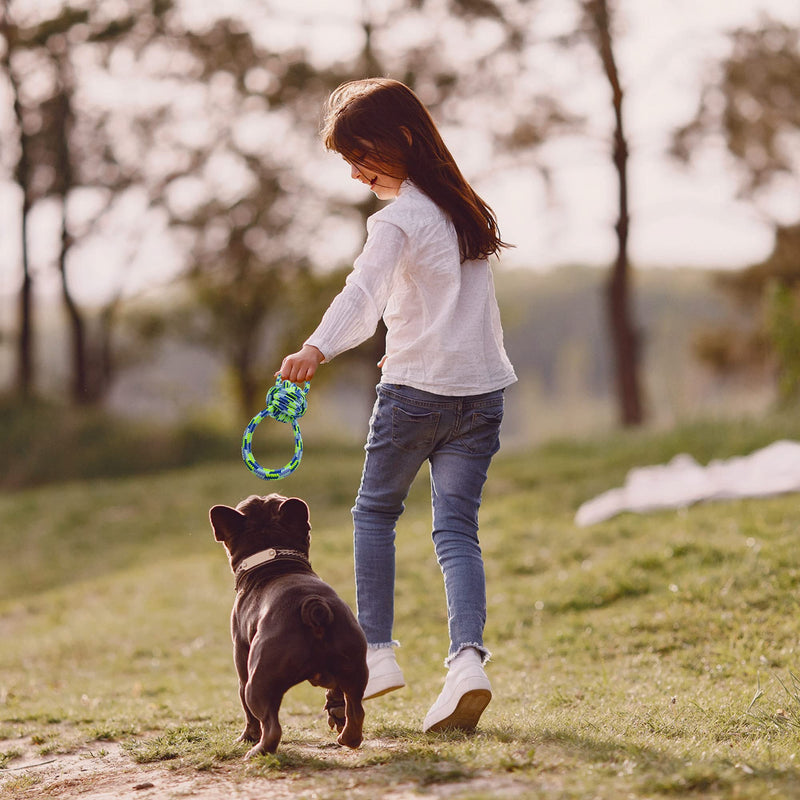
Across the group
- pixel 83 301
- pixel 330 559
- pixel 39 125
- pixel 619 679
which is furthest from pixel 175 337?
pixel 619 679

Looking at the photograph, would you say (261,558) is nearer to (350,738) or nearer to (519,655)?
(350,738)

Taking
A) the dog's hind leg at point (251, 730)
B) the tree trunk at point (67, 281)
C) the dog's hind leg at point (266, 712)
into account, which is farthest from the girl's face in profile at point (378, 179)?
the tree trunk at point (67, 281)

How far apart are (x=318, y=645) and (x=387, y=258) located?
1167 millimetres

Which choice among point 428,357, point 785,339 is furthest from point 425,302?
point 785,339

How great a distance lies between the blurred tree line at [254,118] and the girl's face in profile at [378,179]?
10211 mm

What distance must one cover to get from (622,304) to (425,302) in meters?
14.0

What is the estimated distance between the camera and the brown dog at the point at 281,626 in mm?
2955

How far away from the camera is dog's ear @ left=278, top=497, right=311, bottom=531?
340 cm

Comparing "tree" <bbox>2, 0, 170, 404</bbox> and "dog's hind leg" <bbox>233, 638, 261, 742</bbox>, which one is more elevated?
"tree" <bbox>2, 0, 170, 404</bbox>

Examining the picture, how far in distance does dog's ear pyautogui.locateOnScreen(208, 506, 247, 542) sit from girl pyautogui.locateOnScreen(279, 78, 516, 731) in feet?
1.33

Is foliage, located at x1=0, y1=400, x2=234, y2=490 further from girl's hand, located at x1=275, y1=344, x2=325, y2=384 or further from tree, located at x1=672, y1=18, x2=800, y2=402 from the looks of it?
girl's hand, located at x1=275, y1=344, x2=325, y2=384

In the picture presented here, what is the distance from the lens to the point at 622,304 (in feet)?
55.4

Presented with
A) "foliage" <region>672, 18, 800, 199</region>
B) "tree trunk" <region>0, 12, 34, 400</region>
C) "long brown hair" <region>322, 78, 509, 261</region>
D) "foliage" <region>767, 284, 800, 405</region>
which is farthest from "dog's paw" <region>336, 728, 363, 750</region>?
"tree trunk" <region>0, 12, 34, 400</region>

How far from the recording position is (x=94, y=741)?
390 centimetres
